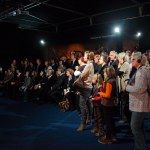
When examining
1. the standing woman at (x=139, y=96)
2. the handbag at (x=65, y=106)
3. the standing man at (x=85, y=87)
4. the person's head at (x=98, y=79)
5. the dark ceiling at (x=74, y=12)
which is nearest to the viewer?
the standing woman at (x=139, y=96)

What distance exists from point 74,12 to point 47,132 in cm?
588

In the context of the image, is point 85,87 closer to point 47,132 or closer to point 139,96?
point 47,132

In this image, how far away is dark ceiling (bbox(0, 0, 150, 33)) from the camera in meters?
7.77

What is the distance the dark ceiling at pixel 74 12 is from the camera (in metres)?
7.77

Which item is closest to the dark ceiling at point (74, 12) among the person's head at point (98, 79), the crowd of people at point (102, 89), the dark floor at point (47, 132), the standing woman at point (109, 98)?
the crowd of people at point (102, 89)

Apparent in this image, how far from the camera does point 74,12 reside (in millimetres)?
9016

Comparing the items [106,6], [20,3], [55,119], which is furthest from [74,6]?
[55,119]

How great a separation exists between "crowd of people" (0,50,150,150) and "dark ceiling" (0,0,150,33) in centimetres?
213

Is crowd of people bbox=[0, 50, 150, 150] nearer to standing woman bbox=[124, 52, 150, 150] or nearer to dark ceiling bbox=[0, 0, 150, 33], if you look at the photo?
standing woman bbox=[124, 52, 150, 150]

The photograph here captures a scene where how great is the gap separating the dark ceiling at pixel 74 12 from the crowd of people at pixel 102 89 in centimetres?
213

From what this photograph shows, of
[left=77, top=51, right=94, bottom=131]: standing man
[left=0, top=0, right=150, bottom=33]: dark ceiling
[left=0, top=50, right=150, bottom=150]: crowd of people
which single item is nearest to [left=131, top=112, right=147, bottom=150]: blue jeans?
[left=0, top=50, right=150, bottom=150]: crowd of people

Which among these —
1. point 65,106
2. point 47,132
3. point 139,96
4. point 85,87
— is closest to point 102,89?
point 85,87

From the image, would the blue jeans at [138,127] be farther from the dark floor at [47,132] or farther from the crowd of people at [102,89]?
the dark floor at [47,132]

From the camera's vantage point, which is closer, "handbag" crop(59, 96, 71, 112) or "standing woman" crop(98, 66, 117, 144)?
"standing woman" crop(98, 66, 117, 144)
